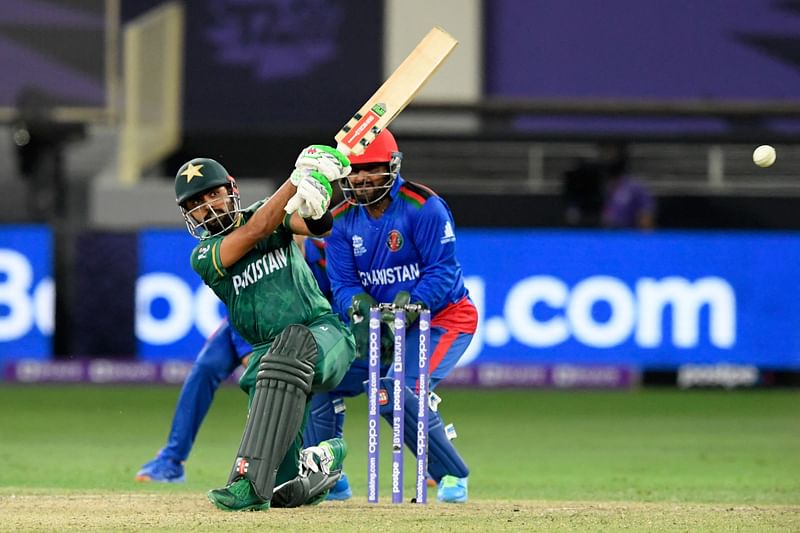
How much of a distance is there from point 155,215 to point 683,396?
548cm

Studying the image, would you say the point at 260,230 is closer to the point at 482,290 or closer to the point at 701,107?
the point at 482,290

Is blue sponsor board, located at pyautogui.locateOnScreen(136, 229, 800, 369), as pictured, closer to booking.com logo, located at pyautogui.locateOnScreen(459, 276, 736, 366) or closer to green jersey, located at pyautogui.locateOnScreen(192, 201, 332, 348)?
booking.com logo, located at pyautogui.locateOnScreen(459, 276, 736, 366)

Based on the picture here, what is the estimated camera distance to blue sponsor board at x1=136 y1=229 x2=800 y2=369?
50.8 feet

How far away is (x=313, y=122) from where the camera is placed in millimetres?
21109

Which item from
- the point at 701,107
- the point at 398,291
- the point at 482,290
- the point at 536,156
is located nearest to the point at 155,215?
the point at 482,290

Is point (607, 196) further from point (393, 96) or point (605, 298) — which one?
point (393, 96)

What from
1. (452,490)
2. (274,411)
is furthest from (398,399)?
(274,411)

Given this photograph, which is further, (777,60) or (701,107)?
(777,60)

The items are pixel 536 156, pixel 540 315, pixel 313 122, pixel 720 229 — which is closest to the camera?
pixel 540 315

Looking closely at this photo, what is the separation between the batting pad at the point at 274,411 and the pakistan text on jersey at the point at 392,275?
1.15 metres

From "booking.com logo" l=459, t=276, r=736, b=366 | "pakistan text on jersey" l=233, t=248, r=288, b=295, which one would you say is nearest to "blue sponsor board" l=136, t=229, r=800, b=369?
"booking.com logo" l=459, t=276, r=736, b=366

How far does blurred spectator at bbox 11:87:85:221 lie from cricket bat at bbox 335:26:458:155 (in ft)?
33.8

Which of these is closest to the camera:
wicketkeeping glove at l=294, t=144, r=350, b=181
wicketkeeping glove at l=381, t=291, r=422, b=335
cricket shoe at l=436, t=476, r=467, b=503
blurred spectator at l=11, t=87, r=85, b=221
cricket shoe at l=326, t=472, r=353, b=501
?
wicketkeeping glove at l=294, t=144, r=350, b=181

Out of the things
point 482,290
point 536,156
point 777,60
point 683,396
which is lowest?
point 683,396
